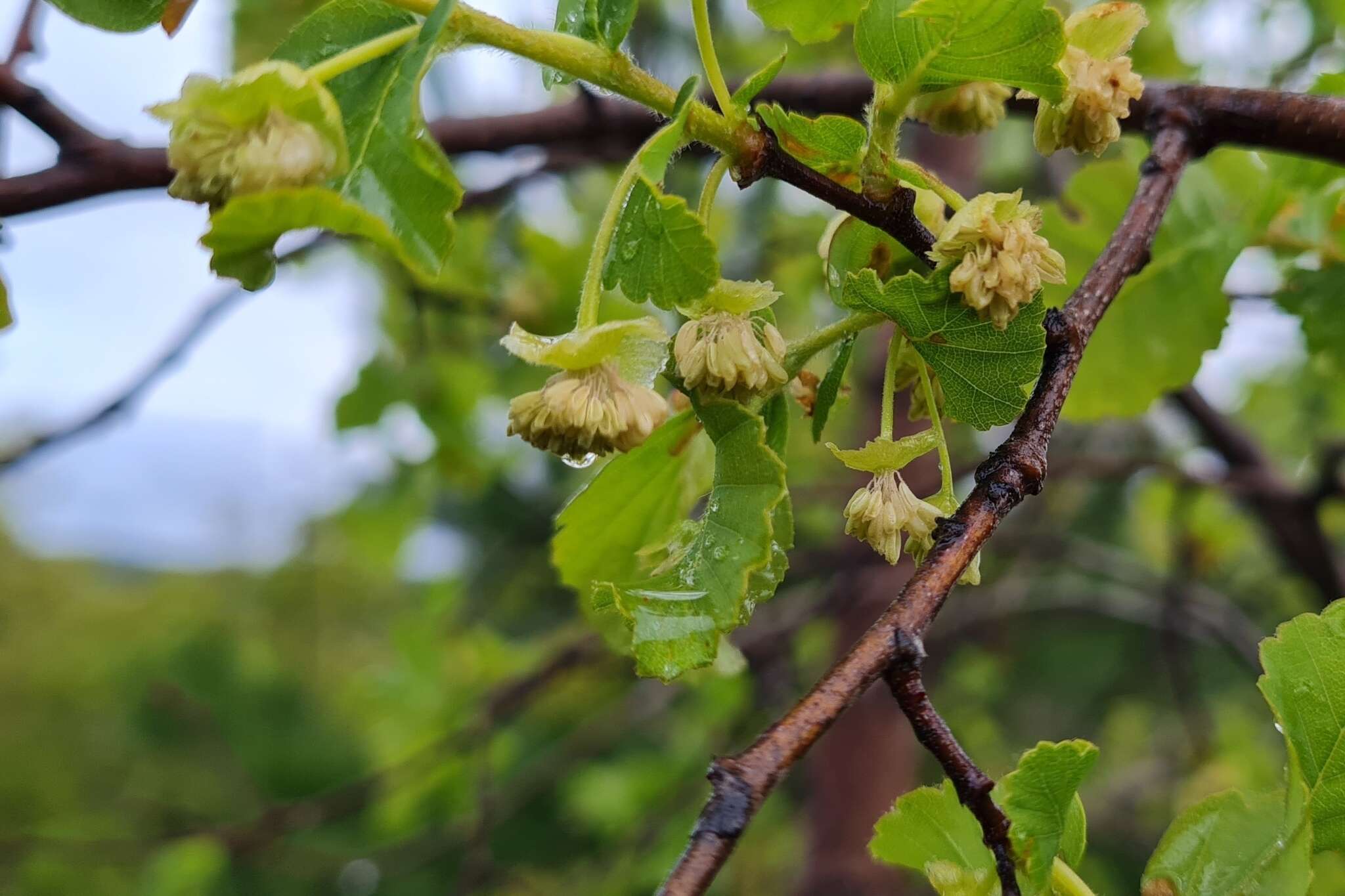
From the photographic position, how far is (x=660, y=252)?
0.54 meters

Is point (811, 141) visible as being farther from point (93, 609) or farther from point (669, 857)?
point (93, 609)

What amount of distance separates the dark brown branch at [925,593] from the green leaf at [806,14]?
22cm

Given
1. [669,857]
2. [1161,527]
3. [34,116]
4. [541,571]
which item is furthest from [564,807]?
[34,116]

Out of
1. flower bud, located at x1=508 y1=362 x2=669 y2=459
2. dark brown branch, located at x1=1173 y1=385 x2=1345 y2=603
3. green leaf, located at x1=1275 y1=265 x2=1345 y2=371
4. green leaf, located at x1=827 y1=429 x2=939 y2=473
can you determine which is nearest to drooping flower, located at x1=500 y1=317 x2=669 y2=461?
flower bud, located at x1=508 y1=362 x2=669 y2=459

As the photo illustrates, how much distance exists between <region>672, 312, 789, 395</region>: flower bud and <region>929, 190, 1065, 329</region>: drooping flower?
10 cm

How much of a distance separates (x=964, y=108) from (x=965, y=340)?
25 centimetres

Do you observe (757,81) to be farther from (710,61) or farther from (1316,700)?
(1316,700)

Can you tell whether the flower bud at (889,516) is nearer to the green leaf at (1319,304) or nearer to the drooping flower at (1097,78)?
the drooping flower at (1097,78)

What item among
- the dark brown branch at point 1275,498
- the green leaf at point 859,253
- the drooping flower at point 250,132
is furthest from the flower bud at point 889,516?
the dark brown branch at point 1275,498

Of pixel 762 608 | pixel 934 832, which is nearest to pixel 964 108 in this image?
pixel 934 832

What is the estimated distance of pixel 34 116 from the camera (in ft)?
3.00

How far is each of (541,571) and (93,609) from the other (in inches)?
352

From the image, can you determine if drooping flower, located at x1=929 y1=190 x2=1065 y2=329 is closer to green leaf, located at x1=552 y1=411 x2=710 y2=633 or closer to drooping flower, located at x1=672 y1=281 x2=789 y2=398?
drooping flower, located at x1=672 y1=281 x2=789 y2=398

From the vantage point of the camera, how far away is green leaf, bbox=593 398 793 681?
1.82 feet
